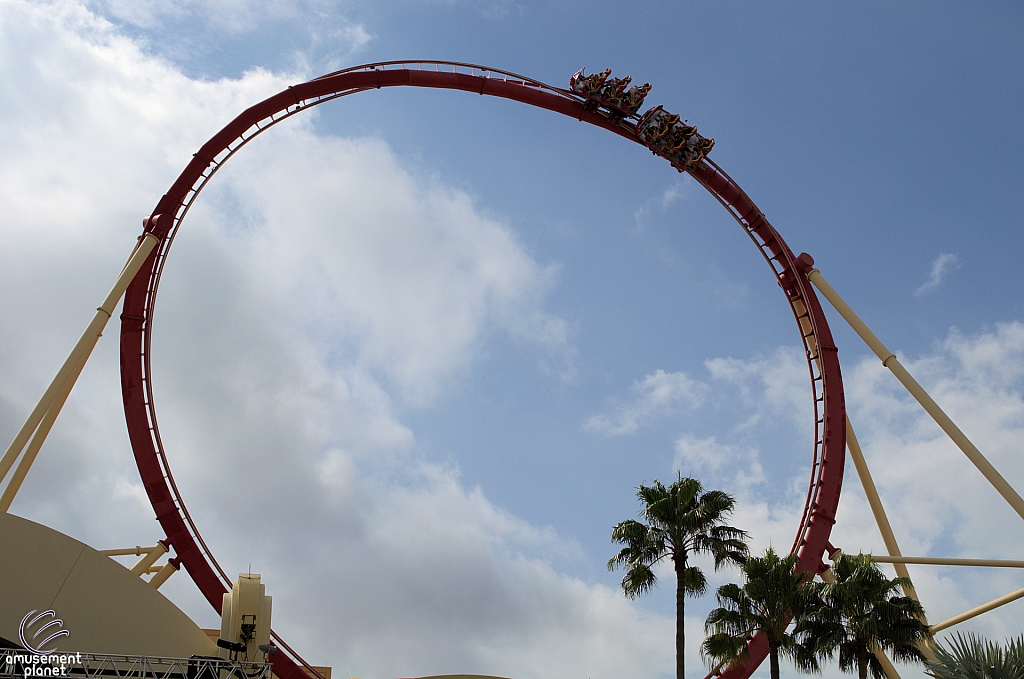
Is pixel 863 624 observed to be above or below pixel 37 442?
below

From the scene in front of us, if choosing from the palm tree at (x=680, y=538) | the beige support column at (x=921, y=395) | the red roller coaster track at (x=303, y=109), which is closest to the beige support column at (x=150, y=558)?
the red roller coaster track at (x=303, y=109)

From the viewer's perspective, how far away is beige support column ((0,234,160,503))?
62.8 ft

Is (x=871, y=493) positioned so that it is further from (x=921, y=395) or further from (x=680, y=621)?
(x=680, y=621)

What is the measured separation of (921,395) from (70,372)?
2065cm

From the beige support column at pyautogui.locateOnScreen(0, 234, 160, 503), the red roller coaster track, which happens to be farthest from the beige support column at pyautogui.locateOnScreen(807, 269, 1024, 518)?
the beige support column at pyautogui.locateOnScreen(0, 234, 160, 503)

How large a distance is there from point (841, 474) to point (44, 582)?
60.8ft

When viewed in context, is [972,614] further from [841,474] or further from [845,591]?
[845,591]

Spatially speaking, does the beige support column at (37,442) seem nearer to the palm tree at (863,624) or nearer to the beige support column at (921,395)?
the palm tree at (863,624)

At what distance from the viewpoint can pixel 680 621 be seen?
69.6 feet

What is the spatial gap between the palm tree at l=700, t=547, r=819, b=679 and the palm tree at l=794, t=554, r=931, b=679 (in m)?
0.42

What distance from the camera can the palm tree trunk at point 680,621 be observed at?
21.0 m

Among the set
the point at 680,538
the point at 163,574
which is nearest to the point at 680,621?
the point at 680,538

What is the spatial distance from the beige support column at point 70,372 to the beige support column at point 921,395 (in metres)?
17.7

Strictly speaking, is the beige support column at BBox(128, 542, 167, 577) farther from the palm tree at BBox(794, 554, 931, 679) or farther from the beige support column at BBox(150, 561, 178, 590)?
the palm tree at BBox(794, 554, 931, 679)
